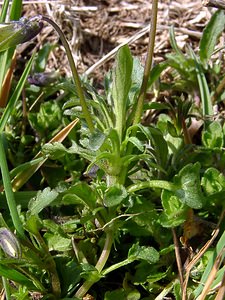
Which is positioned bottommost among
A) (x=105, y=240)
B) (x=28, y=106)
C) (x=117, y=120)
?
(x=105, y=240)

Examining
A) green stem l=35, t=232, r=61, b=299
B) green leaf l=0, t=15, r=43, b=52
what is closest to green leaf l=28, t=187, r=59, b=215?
green stem l=35, t=232, r=61, b=299

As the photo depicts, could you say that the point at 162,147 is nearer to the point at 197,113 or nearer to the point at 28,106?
the point at 197,113

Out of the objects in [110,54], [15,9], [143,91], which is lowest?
[110,54]

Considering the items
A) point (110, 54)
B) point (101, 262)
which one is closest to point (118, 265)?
point (101, 262)

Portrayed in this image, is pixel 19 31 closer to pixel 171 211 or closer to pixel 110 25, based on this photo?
pixel 171 211

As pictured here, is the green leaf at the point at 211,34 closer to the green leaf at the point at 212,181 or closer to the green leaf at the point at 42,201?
the green leaf at the point at 212,181

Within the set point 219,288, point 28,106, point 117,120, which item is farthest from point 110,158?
point 28,106

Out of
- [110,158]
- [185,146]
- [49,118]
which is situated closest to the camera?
[110,158]
